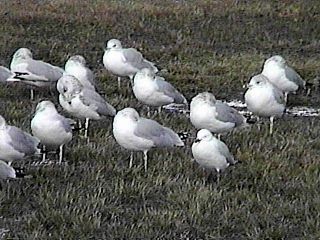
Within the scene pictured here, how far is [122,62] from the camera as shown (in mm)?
12195

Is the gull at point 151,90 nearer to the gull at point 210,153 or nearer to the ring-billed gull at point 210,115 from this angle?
the ring-billed gull at point 210,115

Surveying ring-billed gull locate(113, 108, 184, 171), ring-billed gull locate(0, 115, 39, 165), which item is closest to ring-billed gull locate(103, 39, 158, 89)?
ring-billed gull locate(113, 108, 184, 171)

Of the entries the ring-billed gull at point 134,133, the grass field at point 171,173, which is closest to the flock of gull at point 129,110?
the ring-billed gull at point 134,133

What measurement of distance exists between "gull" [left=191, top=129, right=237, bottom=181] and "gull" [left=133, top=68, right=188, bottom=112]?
2.45 metres

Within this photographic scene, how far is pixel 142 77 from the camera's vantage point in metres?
10.6

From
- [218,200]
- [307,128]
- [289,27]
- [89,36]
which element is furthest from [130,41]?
[218,200]

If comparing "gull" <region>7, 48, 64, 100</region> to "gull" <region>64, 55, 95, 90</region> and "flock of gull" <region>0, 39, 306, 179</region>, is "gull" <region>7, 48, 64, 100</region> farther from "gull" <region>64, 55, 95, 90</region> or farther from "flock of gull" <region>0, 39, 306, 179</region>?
"gull" <region>64, 55, 95, 90</region>

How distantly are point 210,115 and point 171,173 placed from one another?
1237 mm

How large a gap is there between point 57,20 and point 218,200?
10.5 metres

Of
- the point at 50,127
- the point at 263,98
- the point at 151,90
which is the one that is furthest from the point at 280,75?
the point at 50,127

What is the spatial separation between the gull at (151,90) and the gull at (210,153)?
8.04 feet

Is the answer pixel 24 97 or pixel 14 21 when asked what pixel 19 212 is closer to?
pixel 24 97

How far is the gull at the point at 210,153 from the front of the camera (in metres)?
8.02

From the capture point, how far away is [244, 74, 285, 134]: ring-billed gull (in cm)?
1022
